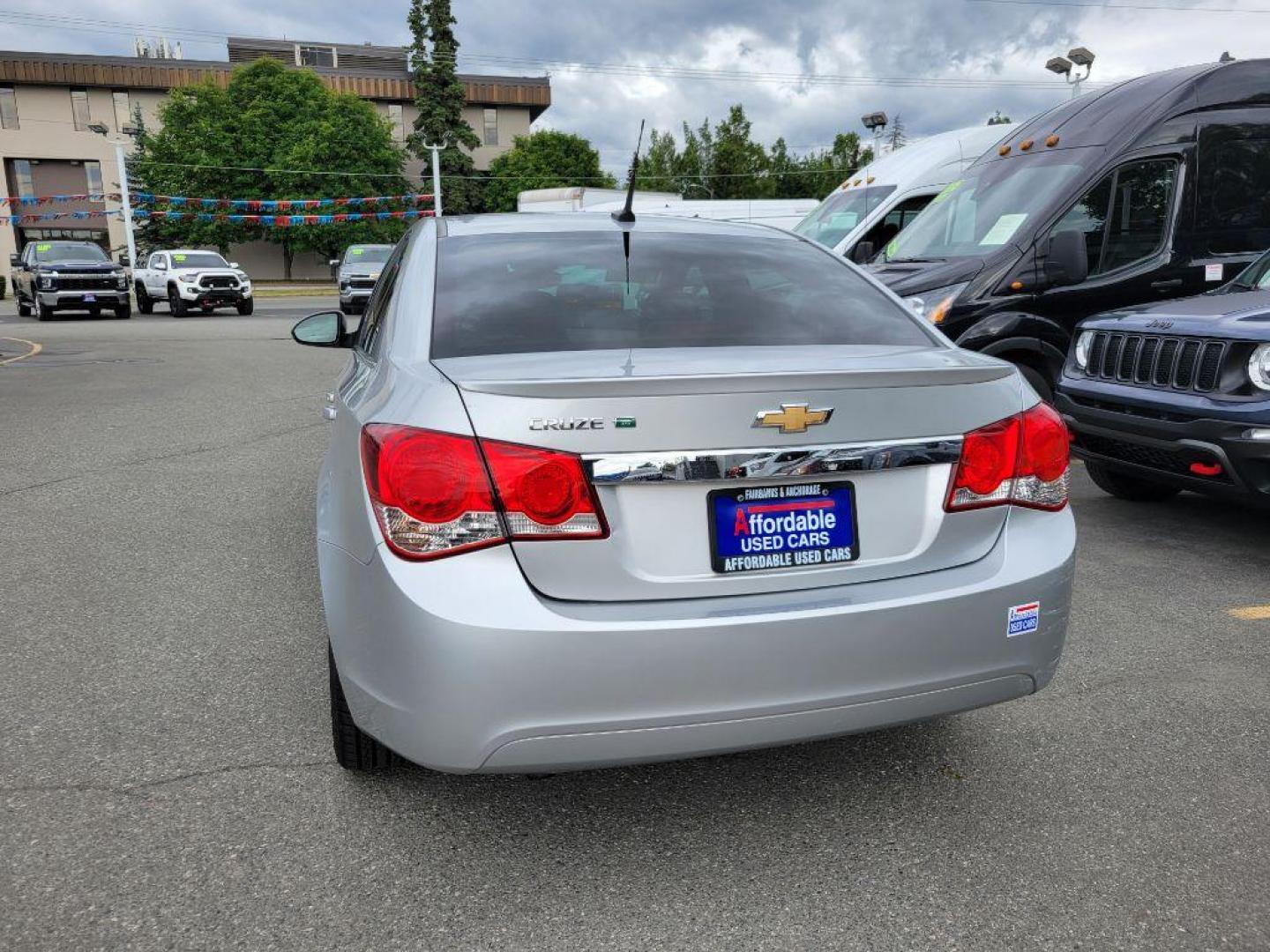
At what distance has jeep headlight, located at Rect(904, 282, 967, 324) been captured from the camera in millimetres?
6829

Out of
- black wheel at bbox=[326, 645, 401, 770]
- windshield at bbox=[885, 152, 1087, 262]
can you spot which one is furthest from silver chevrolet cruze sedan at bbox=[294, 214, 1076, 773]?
windshield at bbox=[885, 152, 1087, 262]

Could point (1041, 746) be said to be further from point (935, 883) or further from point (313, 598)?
point (313, 598)

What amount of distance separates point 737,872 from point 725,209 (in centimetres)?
2352

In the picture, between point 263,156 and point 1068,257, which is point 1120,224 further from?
point 263,156

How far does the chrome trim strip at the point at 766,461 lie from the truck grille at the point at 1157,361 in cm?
318

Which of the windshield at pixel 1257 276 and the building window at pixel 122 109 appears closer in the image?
the windshield at pixel 1257 276

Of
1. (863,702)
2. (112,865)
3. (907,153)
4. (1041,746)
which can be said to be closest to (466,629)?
(863,702)

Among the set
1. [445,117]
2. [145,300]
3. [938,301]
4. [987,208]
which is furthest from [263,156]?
[938,301]

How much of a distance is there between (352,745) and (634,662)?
3.50ft

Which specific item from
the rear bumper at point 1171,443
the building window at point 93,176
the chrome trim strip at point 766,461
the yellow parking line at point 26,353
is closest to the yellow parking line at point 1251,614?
the rear bumper at point 1171,443

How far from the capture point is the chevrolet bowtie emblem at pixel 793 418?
2283 millimetres

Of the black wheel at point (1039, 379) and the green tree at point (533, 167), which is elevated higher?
the green tree at point (533, 167)

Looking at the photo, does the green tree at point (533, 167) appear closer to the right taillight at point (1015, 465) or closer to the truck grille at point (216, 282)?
the truck grille at point (216, 282)

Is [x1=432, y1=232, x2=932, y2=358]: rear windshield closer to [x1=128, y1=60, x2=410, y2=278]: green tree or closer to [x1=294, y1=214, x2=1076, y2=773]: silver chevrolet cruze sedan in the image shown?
[x1=294, y1=214, x2=1076, y2=773]: silver chevrolet cruze sedan
